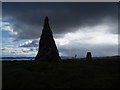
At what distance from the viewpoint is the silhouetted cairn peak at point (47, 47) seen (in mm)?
36312

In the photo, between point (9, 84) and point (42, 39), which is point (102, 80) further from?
point (42, 39)

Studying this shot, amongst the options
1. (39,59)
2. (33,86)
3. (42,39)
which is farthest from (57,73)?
(42,39)

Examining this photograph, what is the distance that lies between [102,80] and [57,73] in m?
6.01

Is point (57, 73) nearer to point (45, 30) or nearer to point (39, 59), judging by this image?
point (39, 59)

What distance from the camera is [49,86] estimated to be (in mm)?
17016

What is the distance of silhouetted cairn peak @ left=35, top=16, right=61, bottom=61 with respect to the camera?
36312 millimetres

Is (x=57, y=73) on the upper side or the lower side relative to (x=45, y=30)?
lower

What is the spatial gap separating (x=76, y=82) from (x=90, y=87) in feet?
6.49

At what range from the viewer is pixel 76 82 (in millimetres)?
18125

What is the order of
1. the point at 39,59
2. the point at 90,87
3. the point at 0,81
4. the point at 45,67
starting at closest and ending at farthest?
the point at 90,87, the point at 0,81, the point at 45,67, the point at 39,59

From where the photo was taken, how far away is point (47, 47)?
38.8m

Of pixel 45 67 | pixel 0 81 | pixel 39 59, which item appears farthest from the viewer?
pixel 39 59

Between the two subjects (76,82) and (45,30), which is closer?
(76,82)

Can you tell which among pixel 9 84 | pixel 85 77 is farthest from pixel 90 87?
pixel 9 84
